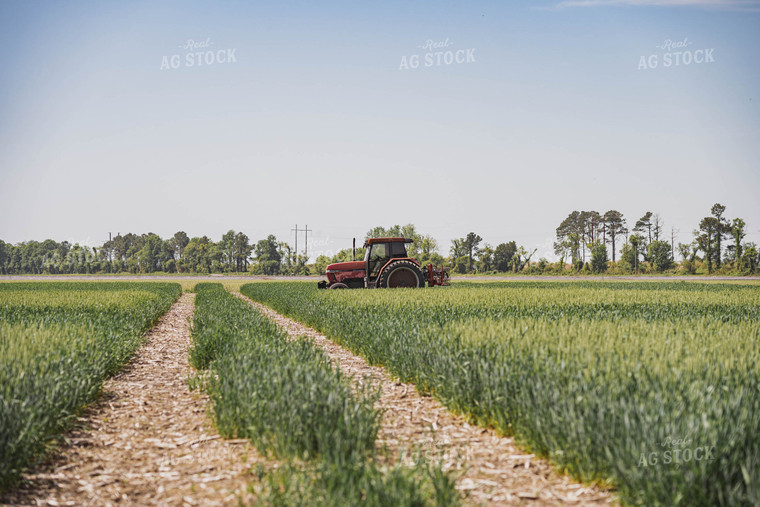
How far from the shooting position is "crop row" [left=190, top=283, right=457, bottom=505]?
4.01 metres

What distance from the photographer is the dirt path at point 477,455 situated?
178 inches

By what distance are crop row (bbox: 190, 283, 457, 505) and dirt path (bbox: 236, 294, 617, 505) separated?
403mm

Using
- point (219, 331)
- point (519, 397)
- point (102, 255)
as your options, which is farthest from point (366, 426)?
point (102, 255)

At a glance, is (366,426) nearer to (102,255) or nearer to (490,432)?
(490,432)

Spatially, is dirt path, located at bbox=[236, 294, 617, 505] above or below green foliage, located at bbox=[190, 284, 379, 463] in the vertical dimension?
below

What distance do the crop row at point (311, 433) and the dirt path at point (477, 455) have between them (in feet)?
1.32

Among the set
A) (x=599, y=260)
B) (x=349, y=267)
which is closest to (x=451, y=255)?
(x=599, y=260)

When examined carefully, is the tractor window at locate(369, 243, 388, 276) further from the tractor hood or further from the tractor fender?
the tractor hood

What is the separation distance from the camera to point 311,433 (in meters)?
5.39

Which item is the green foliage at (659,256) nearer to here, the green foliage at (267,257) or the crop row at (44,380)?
the green foliage at (267,257)

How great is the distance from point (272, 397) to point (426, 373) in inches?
130

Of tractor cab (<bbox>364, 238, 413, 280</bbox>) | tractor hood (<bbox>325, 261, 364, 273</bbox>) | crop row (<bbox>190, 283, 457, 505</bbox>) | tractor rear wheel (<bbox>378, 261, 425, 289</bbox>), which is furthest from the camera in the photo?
tractor hood (<bbox>325, 261, 364, 273</bbox>)

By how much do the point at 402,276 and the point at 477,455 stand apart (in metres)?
18.1

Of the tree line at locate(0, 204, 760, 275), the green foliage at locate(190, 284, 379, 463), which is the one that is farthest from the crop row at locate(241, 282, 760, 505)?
the tree line at locate(0, 204, 760, 275)
